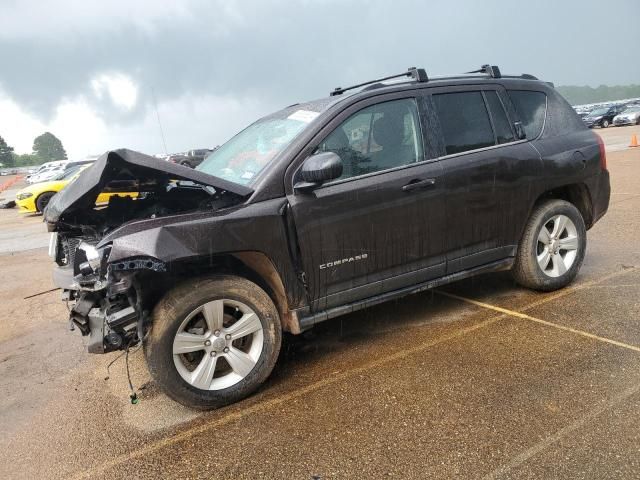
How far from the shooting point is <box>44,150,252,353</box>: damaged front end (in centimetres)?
273

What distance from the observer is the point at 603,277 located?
15.3 ft

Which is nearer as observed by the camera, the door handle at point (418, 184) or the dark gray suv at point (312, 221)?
the dark gray suv at point (312, 221)

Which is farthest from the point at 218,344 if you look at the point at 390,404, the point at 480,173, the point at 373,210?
the point at 480,173

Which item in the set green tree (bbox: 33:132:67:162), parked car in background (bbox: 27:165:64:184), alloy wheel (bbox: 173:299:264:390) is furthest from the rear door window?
green tree (bbox: 33:132:67:162)

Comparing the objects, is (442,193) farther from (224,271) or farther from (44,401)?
(44,401)

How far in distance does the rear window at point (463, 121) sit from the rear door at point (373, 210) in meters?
0.24

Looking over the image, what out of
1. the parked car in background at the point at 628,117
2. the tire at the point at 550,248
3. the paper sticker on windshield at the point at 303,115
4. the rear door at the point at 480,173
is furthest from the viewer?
the parked car in background at the point at 628,117

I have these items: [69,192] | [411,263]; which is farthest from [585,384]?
[69,192]

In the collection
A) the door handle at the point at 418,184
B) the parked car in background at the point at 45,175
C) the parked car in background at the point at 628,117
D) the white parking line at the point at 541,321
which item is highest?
the parked car in background at the point at 45,175

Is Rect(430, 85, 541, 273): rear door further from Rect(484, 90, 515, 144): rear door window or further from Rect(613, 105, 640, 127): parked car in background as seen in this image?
Rect(613, 105, 640, 127): parked car in background

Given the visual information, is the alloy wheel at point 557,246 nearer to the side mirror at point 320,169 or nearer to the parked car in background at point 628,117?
the side mirror at point 320,169

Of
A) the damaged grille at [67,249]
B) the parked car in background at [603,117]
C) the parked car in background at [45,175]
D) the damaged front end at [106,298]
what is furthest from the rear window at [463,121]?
the parked car in background at [603,117]

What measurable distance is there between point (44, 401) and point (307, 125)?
2595 mm

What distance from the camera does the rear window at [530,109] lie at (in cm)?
417
